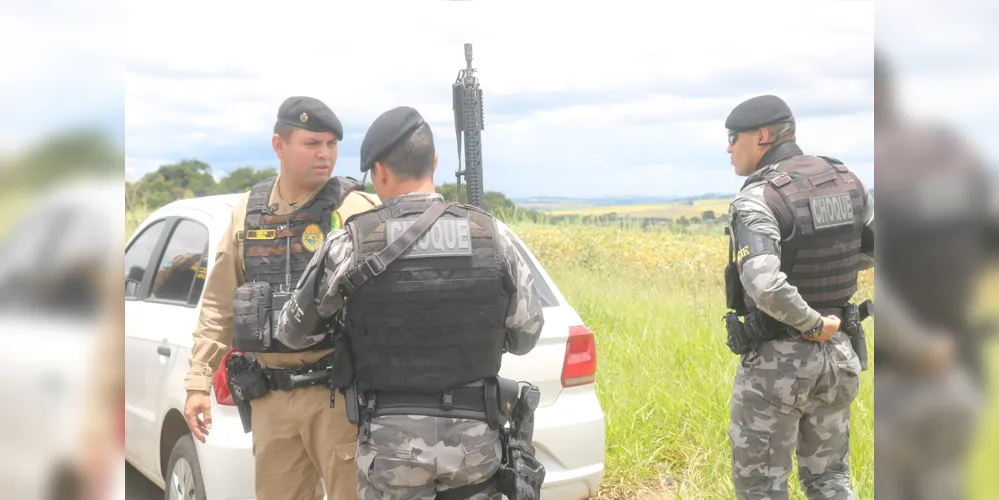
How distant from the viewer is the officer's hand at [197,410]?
2.46 m

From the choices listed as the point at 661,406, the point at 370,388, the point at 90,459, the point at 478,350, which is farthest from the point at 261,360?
the point at 661,406

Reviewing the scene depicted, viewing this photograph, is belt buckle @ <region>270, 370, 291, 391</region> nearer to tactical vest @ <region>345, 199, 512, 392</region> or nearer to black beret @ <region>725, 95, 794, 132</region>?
tactical vest @ <region>345, 199, 512, 392</region>

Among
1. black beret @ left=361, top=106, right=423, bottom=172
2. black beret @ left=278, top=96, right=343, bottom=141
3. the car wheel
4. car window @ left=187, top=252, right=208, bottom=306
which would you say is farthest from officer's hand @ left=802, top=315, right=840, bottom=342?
car window @ left=187, top=252, right=208, bottom=306

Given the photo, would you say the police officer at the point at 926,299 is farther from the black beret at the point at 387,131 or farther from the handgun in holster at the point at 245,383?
the handgun in holster at the point at 245,383

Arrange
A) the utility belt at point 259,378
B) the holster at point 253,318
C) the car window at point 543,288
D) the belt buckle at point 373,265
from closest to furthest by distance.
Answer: the belt buckle at point 373,265 < the holster at point 253,318 < the utility belt at point 259,378 < the car window at point 543,288

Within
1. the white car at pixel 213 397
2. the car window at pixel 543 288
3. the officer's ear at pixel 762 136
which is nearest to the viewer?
the white car at pixel 213 397

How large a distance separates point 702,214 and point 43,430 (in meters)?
6.69

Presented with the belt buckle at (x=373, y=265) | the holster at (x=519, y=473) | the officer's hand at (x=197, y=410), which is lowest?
the holster at (x=519, y=473)

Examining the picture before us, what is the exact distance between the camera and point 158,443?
10.2ft

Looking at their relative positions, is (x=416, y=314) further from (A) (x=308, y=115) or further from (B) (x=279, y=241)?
(A) (x=308, y=115)

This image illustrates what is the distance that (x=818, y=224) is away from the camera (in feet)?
8.86

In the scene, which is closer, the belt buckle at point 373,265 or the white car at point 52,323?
the white car at point 52,323

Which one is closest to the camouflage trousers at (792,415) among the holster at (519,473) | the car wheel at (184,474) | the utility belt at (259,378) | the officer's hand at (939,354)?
the holster at (519,473)

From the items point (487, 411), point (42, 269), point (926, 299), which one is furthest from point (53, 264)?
point (487, 411)
